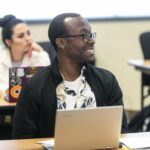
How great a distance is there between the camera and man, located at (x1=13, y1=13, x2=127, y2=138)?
2.11 meters

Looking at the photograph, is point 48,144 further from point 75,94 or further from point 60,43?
point 60,43

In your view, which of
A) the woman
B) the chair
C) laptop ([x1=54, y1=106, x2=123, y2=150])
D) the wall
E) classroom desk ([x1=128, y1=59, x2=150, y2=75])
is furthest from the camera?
the wall

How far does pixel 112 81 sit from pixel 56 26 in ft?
1.33

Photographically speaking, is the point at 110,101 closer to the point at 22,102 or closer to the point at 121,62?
the point at 22,102

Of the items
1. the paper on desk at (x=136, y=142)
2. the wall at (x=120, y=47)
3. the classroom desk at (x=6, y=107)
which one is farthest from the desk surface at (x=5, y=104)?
the wall at (x=120, y=47)

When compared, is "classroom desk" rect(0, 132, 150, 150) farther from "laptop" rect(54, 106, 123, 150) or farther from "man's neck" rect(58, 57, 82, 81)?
"man's neck" rect(58, 57, 82, 81)

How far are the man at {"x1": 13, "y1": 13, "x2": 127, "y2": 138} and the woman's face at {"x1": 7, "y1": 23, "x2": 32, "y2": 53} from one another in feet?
4.37

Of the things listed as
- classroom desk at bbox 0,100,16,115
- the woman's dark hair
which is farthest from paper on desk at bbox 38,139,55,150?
the woman's dark hair

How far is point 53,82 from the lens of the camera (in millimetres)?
2141

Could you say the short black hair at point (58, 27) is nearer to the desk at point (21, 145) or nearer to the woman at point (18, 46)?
the desk at point (21, 145)

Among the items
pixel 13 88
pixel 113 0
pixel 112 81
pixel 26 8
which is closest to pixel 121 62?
pixel 113 0

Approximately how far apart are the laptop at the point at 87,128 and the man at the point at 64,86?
0.41m

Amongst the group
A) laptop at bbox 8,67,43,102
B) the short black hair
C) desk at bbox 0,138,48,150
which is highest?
the short black hair

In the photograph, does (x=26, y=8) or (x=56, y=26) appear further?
(x=26, y=8)
